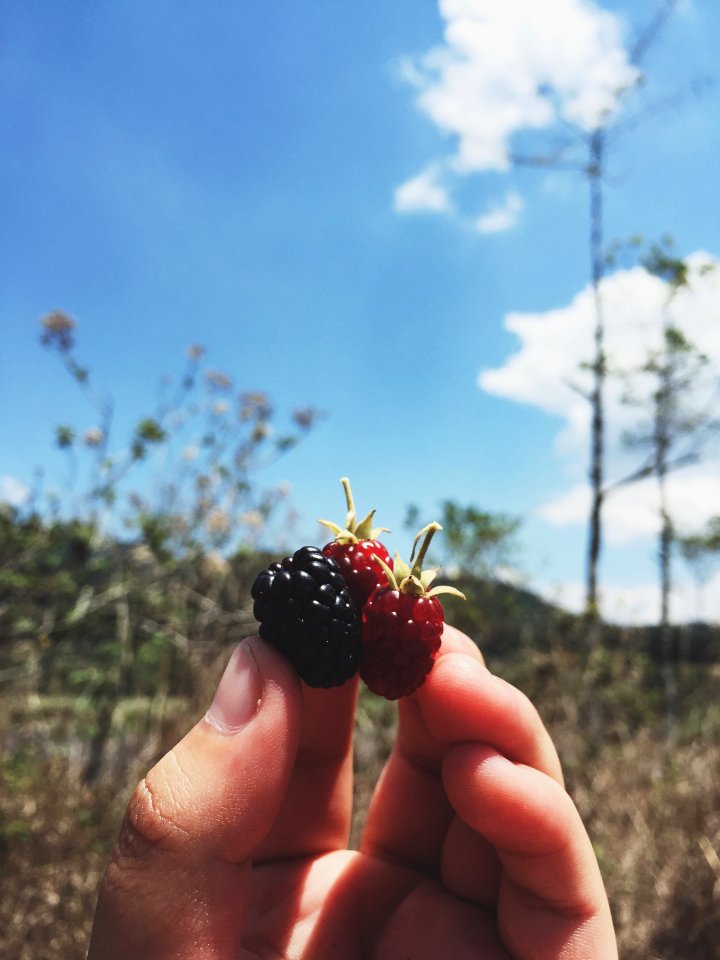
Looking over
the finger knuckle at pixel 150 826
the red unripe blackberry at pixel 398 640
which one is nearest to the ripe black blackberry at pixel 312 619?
the red unripe blackberry at pixel 398 640

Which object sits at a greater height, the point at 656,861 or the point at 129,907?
the point at 129,907

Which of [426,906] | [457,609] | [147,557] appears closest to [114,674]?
[147,557]

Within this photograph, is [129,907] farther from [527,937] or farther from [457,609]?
[457,609]

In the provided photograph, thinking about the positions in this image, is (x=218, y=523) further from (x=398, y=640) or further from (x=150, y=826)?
(x=150, y=826)

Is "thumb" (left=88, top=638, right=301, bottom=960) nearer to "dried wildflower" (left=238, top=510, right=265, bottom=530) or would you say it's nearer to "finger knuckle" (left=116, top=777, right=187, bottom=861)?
"finger knuckle" (left=116, top=777, right=187, bottom=861)

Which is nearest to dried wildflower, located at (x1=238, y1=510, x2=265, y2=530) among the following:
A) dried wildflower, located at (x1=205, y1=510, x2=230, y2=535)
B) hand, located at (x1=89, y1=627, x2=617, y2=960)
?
dried wildflower, located at (x1=205, y1=510, x2=230, y2=535)

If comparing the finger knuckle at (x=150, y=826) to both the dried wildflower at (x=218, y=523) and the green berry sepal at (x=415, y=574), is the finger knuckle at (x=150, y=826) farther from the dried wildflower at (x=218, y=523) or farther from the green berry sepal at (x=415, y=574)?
the dried wildflower at (x=218, y=523)

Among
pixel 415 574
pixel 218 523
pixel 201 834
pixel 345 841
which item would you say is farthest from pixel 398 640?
pixel 218 523
